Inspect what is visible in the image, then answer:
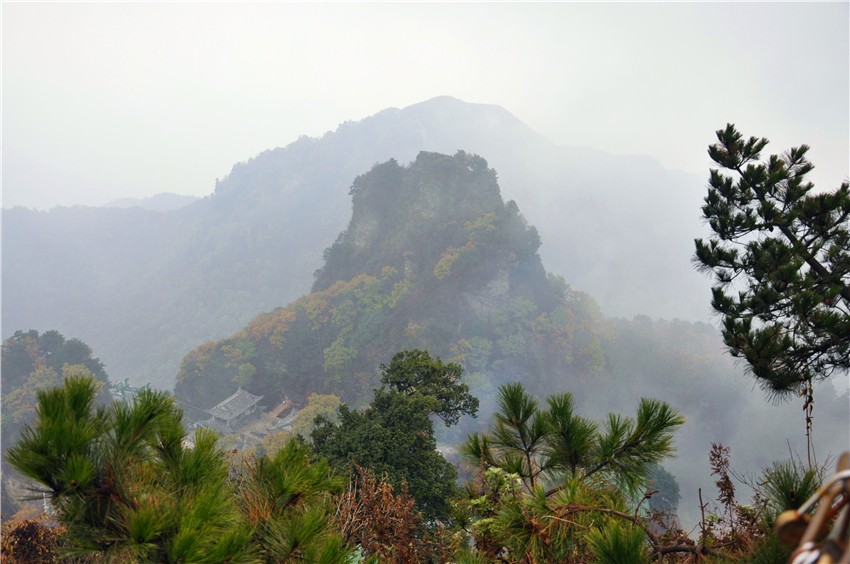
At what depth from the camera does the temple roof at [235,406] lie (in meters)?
A: 28.3

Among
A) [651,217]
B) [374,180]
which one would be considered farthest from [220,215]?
[651,217]

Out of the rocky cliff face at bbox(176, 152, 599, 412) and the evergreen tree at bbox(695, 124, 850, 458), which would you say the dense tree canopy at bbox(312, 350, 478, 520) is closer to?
the evergreen tree at bbox(695, 124, 850, 458)

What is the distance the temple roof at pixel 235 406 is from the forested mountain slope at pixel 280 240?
74.8ft

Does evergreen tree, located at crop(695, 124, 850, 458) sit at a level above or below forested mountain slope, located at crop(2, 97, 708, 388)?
below

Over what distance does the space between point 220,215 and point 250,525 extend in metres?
81.5

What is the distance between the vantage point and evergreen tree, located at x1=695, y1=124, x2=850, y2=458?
343 centimetres

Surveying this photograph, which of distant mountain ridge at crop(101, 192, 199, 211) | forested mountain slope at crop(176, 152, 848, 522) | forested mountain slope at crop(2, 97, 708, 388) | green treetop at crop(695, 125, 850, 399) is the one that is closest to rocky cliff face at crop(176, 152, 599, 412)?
forested mountain slope at crop(176, 152, 848, 522)

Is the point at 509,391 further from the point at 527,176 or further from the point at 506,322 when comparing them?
the point at 527,176

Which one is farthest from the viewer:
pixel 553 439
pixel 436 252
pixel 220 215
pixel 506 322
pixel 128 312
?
pixel 220 215

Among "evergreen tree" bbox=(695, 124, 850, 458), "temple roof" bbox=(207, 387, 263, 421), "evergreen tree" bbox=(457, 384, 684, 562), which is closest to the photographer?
"evergreen tree" bbox=(457, 384, 684, 562)

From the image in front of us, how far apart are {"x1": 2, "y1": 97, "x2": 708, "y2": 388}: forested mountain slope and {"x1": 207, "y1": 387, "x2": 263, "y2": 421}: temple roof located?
22799mm

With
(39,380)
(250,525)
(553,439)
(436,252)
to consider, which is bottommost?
(39,380)

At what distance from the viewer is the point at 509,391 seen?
7.82ft

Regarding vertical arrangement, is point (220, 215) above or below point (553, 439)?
above
